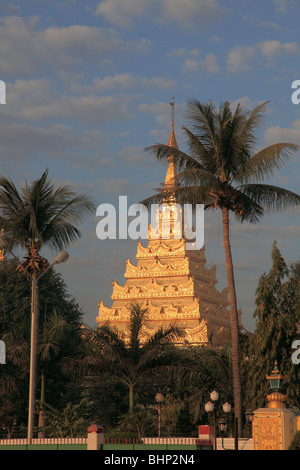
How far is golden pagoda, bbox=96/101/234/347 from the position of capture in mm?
65438

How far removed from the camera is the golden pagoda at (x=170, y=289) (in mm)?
65438

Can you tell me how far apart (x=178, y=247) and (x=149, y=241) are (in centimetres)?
397

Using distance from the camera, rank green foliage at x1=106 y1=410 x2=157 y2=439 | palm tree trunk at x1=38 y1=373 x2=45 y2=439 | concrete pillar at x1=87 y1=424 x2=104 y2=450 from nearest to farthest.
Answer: concrete pillar at x1=87 y1=424 x2=104 y2=450
green foliage at x1=106 y1=410 x2=157 y2=439
palm tree trunk at x1=38 y1=373 x2=45 y2=439

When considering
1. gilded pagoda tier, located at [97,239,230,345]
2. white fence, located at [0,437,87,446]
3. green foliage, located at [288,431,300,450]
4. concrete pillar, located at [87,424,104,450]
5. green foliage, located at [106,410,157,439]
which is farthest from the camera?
gilded pagoda tier, located at [97,239,230,345]

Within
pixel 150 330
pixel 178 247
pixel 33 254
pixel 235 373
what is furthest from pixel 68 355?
pixel 178 247

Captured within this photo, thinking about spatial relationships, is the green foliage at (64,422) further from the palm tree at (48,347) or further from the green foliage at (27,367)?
the green foliage at (27,367)

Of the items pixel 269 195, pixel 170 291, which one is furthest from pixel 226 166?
pixel 170 291

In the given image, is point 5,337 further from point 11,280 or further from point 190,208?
point 11,280

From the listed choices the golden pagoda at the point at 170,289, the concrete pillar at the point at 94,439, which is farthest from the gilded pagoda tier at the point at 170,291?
the concrete pillar at the point at 94,439

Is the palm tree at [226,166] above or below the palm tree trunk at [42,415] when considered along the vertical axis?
above

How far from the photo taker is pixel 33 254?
998 inches

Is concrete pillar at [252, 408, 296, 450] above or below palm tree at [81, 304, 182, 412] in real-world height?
below

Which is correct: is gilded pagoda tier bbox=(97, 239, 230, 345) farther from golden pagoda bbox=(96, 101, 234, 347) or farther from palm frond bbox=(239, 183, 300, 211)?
palm frond bbox=(239, 183, 300, 211)

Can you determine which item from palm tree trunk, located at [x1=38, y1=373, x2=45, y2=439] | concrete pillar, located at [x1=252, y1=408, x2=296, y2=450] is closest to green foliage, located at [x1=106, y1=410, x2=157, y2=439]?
palm tree trunk, located at [x1=38, y1=373, x2=45, y2=439]
